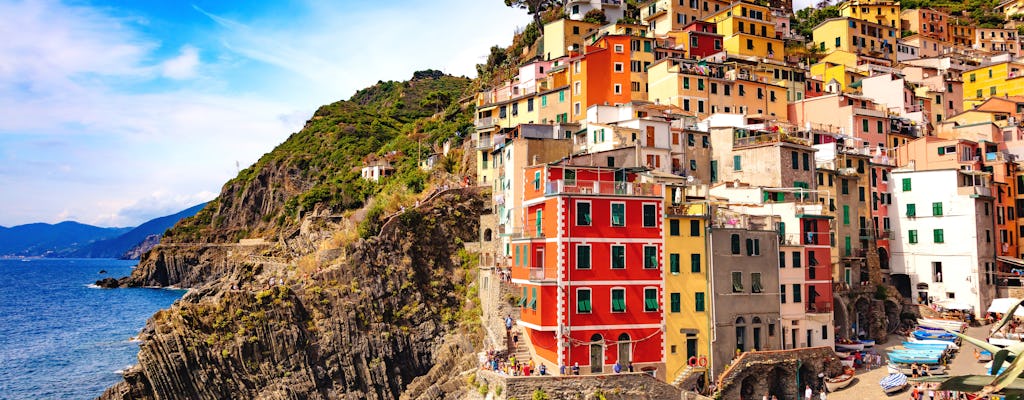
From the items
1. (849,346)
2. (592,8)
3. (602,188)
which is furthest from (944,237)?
(592,8)

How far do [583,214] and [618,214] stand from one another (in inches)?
78.3

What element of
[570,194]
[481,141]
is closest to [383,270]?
[481,141]

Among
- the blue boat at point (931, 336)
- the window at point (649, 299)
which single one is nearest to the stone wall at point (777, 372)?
the window at point (649, 299)

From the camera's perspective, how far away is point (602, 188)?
42.7m

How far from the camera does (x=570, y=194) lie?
4175 cm

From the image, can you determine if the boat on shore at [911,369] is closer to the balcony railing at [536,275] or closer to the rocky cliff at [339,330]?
the balcony railing at [536,275]

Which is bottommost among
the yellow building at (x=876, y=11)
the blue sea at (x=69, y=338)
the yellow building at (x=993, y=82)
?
the blue sea at (x=69, y=338)

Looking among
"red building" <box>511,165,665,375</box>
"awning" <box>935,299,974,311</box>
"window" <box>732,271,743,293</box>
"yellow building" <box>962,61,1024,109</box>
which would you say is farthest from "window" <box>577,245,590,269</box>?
"yellow building" <box>962,61,1024,109</box>

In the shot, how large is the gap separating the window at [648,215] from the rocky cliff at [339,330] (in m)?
14.3

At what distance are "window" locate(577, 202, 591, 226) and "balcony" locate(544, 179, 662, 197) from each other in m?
0.67

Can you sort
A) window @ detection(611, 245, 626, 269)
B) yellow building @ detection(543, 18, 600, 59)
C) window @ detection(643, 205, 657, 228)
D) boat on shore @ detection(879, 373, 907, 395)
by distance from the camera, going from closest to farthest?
window @ detection(611, 245, 626, 269)
window @ detection(643, 205, 657, 228)
boat on shore @ detection(879, 373, 907, 395)
yellow building @ detection(543, 18, 600, 59)

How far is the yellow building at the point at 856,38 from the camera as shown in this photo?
93.4 metres

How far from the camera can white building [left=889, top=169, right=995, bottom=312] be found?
58125 mm

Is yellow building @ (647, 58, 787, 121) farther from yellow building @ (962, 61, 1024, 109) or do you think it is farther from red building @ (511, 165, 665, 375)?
yellow building @ (962, 61, 1024, 109)
